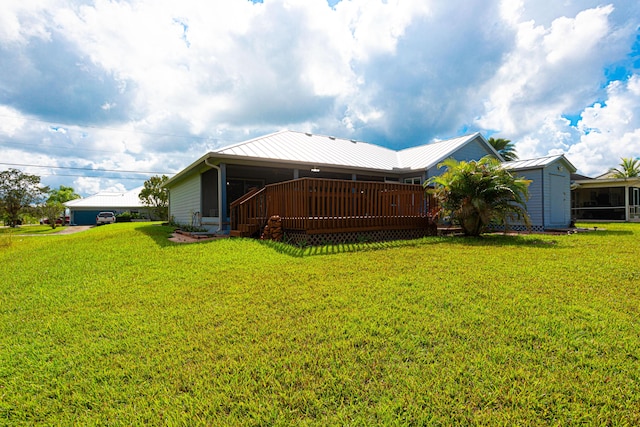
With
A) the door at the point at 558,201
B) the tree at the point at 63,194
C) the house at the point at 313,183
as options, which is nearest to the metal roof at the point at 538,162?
the door at the point at 558,201

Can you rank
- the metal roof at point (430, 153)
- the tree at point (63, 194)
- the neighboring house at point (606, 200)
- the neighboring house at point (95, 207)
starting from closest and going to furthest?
the metal roof at point (430, 153) → the neighboring house at point (606, 200) → the neighboring house at point (95, 207) → the tree at point (63, 194)

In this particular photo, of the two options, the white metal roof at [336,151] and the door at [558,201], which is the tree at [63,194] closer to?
the white metal roof at [336,151]

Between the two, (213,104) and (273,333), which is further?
(213,104)

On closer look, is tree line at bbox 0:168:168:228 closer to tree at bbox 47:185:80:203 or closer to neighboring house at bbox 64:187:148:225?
neighboring house at bbox 64:187:148:225

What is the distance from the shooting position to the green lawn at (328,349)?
1663 millimetres

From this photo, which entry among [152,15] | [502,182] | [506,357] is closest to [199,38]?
[152,15]

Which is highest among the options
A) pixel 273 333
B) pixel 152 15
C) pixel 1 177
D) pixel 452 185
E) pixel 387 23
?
pixel 387 23

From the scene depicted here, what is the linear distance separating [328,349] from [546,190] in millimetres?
13757

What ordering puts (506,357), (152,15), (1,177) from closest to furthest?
(506,357), (152,15), (1,177)

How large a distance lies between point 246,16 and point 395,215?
973cm

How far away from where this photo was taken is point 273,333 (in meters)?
2.57

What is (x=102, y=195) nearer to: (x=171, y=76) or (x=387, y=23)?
(x=171, y=76)

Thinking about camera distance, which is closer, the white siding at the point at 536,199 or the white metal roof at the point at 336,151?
the white metal roof at the point at 336,151

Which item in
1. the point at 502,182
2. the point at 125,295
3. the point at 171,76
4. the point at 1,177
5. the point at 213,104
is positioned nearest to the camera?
the point at 125,295
